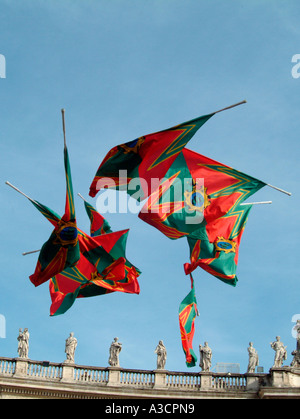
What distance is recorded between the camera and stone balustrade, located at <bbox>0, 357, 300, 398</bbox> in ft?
158

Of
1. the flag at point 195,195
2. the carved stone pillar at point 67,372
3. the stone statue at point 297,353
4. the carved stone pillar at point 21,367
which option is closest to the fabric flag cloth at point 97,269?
the flag at point 195,195

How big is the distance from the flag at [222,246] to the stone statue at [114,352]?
1101cm

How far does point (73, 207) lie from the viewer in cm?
3744

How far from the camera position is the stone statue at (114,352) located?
49469 mm

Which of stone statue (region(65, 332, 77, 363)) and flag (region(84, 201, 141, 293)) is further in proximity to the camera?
stone statue (region(65, 332, 77, 363))

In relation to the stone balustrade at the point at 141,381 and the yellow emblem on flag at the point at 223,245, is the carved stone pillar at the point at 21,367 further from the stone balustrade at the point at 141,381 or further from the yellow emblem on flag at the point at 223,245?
the yellow emblem on flag at the point at 223,245

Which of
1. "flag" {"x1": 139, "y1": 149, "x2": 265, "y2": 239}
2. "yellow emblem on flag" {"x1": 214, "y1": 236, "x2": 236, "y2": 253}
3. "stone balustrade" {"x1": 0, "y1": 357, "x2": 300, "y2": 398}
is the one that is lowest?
"stone balustrade" {"x1": 0, "y1": 357, "x2": 300, "y2": 398}

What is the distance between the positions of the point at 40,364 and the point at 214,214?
599 inches

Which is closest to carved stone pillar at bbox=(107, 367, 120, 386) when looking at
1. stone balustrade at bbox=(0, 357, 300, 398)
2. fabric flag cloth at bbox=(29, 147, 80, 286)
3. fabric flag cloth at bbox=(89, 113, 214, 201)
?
stone balustrade at bbox=(0, 357, 300, 398)

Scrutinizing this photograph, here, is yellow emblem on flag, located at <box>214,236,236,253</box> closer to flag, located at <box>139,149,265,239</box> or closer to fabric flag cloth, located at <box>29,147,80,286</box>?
flag, located at <box>139,149,265,239</box>

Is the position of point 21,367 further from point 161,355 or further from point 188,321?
point 188,321

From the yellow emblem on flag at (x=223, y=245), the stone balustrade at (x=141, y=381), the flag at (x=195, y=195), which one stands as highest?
the flag at (x=195, y=195)

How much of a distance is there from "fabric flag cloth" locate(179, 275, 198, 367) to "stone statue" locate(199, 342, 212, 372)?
19.6 ft
